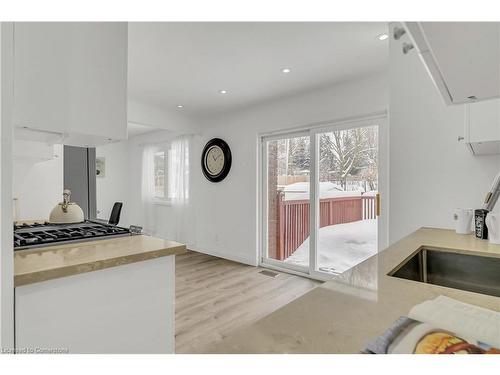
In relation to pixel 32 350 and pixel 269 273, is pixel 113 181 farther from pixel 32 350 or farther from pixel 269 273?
pixel 32 350

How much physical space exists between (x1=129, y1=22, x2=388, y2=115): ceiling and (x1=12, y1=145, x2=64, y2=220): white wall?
126 cm

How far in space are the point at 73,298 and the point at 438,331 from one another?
1231mm

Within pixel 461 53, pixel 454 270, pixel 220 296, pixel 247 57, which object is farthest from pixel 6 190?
pixel 220 296

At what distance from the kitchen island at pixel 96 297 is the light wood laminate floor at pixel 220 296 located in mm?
582

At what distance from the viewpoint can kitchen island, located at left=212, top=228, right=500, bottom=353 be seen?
0.56 metres

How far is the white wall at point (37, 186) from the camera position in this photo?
249 centimetres

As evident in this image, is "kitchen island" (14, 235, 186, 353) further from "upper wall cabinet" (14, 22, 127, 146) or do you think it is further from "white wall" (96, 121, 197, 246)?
"white wall" (96, 121, 197, 246)

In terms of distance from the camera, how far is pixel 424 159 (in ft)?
7.01

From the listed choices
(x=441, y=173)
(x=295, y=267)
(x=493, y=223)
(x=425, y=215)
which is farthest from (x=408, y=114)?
(x=295, y=267)

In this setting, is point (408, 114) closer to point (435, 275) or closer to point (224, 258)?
point (435, 275)

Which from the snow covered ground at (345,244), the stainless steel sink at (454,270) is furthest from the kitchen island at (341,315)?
the snow covered ground at (345,244)

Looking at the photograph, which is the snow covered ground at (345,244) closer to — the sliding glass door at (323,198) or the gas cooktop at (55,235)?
the sliding glass door at (323,198)

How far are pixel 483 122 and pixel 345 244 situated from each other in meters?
2.21

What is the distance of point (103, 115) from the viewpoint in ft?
4.97
